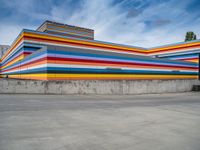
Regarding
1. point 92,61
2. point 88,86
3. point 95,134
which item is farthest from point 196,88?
point 95,134

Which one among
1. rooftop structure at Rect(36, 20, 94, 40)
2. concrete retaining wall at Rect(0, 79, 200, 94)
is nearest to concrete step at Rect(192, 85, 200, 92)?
concrete retaining wall at Rect(0, 79, 200, 94)

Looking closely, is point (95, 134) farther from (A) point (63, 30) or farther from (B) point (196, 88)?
(A) point (63, 30)

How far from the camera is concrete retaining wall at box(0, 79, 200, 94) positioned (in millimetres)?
10304

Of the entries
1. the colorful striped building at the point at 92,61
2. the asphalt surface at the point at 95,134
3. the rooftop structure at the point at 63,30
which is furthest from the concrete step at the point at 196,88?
the rooftop structure at the point at 63,30

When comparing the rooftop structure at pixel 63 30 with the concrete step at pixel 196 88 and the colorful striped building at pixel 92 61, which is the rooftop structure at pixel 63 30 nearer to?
the colorful striped building at pixel 92 61

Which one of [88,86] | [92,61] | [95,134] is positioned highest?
[92,61]

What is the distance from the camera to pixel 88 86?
12039mm

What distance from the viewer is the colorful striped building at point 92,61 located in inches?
462

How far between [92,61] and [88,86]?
Answer: 2507mm

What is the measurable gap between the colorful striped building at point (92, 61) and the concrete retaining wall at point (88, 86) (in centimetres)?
82

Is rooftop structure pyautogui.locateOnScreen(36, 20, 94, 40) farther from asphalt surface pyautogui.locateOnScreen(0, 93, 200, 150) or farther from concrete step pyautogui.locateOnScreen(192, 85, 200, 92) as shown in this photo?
asphalt surface pyautogui.locateOnScreen(0, 93, 200, 150)

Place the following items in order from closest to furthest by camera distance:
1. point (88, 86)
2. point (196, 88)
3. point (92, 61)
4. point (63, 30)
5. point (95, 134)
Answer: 1. point (95, 134)
2. point (88, 86)
3. point (92, 61)
4. point (196, 88)
5. point (63, 30)

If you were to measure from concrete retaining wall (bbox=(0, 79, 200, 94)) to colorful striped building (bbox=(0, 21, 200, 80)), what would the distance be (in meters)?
0.82

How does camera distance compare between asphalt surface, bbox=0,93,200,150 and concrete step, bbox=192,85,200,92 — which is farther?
concrete step, bbox=192,85,200,92
